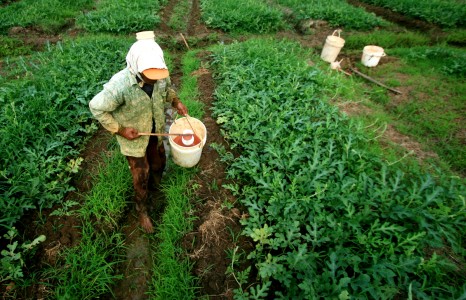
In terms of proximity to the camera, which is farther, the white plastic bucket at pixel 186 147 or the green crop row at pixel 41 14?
the green crop row at pixel 41 14

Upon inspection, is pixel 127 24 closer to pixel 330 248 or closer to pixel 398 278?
pixel 330 248

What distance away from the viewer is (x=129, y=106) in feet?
8.74

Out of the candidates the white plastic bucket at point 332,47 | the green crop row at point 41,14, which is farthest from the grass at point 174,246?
the green crop row at point 41,14

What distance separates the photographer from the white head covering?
2307 millimetres

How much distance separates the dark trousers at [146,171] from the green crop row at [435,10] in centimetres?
1188

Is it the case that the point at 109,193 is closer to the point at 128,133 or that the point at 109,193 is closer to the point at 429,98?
the point at 128,133

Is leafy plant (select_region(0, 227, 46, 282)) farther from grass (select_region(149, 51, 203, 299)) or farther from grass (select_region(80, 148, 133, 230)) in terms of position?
grass (select_region(149, 51, 203, 299))

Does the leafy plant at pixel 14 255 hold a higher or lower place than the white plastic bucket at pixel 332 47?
lower

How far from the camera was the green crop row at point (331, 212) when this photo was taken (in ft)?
7.94

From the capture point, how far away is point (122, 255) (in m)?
3.06

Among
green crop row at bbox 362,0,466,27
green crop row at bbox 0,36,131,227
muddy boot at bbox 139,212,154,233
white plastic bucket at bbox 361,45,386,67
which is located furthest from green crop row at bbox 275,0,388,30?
muddy boot at bbox 139,212,154,233

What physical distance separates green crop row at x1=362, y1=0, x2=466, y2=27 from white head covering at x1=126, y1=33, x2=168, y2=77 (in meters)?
11.9

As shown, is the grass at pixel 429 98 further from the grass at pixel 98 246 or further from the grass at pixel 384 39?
the grass at pixel 98 246

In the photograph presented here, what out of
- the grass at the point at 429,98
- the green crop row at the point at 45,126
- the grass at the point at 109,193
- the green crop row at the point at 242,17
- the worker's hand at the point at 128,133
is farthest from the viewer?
A: the green crop row at the point at 242,17
